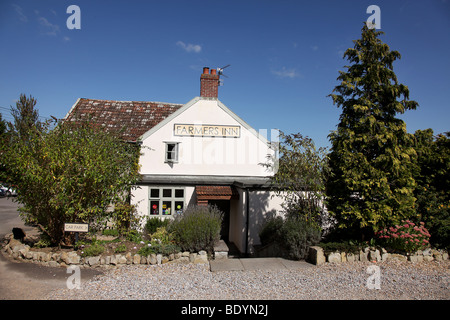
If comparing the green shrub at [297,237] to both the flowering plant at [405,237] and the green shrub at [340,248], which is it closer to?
the green shrub at [340,248]

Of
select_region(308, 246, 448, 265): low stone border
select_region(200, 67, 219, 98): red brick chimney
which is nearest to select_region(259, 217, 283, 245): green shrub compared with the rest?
select_region(308, 246, 448, 265): low stone border

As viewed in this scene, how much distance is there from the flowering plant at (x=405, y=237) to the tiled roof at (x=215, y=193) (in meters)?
6.77

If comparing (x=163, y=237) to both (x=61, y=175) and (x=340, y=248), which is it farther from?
(x=340, y=248)

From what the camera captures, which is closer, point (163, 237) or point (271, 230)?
point (163, 237)

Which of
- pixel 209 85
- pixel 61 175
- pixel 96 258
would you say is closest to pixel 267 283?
pixel 96 258

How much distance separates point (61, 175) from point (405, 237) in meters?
9.78

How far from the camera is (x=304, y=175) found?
9289mm

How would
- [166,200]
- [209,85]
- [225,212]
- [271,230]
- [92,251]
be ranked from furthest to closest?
[209,85] < [225,212] < [166,200] < [271,230] < [92,251]

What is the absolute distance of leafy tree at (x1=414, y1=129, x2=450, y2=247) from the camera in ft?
28.9

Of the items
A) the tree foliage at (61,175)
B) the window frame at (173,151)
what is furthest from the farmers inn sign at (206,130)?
the tree foliage at (61,175)

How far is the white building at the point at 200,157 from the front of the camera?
14016mm

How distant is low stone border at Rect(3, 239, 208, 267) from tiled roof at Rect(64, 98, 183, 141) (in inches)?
319

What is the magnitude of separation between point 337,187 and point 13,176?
979 cm
